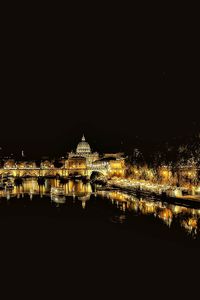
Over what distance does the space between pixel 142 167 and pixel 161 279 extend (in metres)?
33.2

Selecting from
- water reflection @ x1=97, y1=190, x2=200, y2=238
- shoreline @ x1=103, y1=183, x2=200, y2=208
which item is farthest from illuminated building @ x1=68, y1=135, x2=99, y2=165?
water reflection @ x1=97, y1=190, x2=200, y2=238

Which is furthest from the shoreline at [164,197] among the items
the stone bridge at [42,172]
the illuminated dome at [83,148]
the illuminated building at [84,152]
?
the illuminated dome at [83,148]

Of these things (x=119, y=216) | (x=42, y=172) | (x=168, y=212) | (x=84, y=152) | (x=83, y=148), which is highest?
(x=83, y=148)

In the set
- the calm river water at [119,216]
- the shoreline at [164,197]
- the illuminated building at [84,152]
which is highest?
the illuminated building at [84,152]

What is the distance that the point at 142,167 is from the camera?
43.7m

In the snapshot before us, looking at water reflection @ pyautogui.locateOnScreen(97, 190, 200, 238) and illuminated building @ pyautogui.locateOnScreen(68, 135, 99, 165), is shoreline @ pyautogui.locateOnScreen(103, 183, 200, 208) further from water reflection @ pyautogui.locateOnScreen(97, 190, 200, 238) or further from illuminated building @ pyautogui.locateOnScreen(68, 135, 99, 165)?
illuminated building @ pyautogui.locateOnScreen(68, 135, 99, 165)

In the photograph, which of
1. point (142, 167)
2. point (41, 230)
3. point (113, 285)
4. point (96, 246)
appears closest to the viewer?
point (113, 285)

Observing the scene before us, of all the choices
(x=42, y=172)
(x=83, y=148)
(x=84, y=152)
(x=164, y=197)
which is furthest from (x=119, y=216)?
(x=83, y=148)

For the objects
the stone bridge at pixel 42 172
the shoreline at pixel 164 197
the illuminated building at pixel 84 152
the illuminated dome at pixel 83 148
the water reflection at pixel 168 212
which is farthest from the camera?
the illuminated dome at pixel 83 148

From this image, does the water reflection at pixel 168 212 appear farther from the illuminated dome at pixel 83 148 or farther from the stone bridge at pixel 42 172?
the illuminated dome at pixel 83 148

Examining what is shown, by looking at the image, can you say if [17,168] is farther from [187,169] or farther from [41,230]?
[41,230]

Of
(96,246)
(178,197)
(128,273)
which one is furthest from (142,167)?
(128,273)

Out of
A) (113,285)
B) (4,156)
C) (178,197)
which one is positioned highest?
(4,156)

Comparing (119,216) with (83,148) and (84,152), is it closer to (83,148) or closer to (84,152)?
(84,152)
